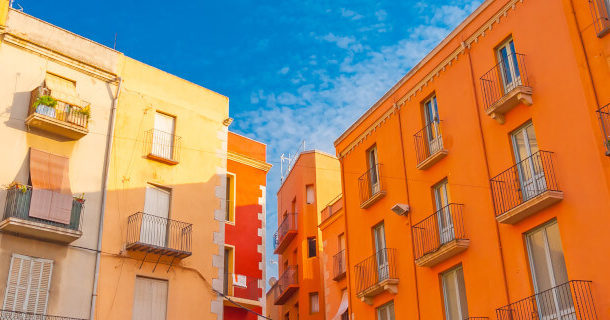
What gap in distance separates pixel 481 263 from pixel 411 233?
4.07 metres

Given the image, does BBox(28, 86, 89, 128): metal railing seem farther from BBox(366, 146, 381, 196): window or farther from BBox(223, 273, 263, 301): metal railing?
BBox(366, 146, 381, 196): window

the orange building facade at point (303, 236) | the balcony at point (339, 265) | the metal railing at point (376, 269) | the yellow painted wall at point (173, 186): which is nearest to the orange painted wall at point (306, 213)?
the orange building facade at point (303, 236)

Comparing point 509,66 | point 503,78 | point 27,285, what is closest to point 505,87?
point 503,78

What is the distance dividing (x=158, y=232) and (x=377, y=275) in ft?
28.2

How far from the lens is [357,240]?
93.3 feet

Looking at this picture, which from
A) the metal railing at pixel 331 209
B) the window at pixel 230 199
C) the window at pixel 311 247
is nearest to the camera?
the window at pixel 230 199

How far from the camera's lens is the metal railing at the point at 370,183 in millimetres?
27812

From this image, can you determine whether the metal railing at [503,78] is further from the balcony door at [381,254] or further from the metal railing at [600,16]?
the balcony door at [381,254]

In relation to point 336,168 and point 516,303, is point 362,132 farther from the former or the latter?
point 336,168

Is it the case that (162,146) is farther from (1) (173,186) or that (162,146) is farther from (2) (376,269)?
(2) (376,269)

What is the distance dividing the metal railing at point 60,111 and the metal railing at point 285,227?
2170 cm

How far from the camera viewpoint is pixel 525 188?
65.4ft

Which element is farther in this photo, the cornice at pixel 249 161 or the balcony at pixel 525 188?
the cornice at pixel 249 161

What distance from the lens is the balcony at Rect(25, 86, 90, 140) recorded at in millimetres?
22812
